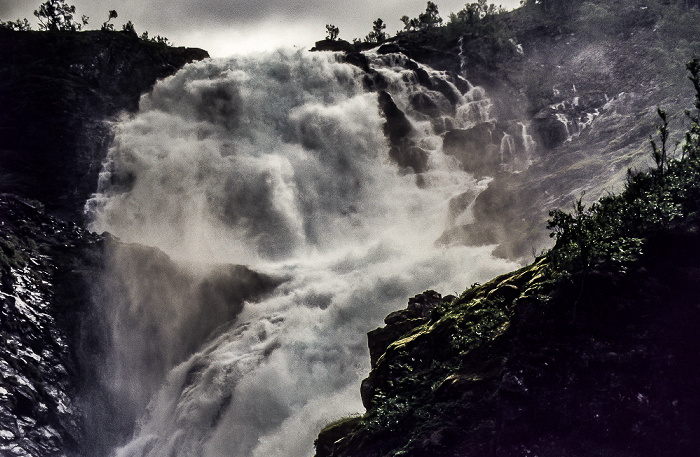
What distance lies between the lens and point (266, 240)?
141 ft

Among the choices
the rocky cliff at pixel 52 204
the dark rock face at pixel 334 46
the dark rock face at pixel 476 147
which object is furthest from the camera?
the dark rock face at pixel 334 46

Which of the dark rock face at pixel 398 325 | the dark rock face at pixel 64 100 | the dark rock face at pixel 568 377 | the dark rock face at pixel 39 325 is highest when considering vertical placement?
the dark rock face at pixel 64 100

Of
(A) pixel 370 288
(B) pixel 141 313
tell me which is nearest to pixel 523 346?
(A) pixel 370 288

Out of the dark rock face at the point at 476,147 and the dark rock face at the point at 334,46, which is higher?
the dark rock face at the point at 334,46

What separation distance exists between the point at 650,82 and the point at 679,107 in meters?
8.05

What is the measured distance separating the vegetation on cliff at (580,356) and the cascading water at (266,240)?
925 cm

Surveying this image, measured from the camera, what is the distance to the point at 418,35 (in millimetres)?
62312

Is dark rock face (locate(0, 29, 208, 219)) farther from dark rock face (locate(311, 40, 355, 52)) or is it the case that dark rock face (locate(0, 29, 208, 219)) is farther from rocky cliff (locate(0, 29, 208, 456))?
dark rock face (locate(311, 40, 355, 52))

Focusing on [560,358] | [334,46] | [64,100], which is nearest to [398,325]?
[560,358]

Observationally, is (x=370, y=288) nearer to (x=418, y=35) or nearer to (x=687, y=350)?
(x=687, y=350)

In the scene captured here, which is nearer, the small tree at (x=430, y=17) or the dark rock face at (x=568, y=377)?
the dark rock face at (x=568, y=377)

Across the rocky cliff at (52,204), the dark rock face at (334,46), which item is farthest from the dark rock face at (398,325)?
the dark rock face at (334,46)

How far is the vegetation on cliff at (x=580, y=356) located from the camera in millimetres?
15195

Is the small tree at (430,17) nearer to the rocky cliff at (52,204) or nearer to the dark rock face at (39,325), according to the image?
the rocky cliff at (52,204)
